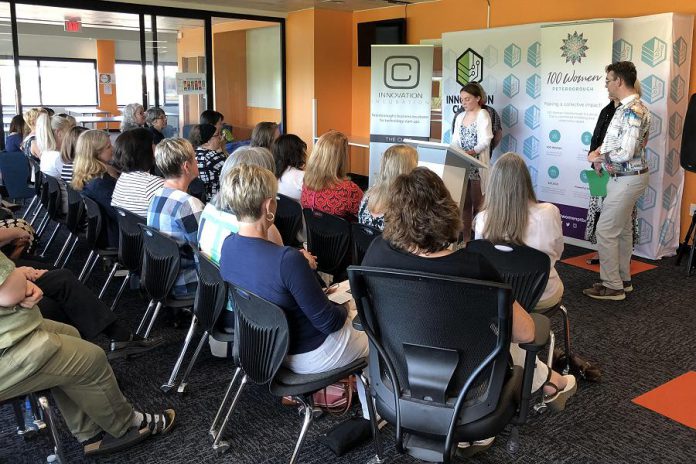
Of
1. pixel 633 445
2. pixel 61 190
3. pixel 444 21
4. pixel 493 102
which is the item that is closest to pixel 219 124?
pixel 61 190

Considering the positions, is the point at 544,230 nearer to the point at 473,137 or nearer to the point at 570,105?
the point at 473,137

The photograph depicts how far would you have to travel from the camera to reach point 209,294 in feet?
9.01

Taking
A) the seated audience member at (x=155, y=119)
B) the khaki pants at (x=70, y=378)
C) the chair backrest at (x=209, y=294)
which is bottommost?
the khaki pants at (x=70, y=378)

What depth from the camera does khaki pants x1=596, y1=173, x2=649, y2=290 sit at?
4555mm

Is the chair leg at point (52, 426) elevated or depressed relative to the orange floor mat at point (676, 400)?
elevated

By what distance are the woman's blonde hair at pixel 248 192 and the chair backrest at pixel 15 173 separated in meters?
5.77

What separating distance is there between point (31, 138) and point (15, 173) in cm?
75

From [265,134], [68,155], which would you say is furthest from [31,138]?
[265,134]

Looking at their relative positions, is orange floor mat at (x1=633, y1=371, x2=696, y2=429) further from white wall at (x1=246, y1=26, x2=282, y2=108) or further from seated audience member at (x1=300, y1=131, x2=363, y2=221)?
white wall at (x1=246, y1=26, x2=282, y2=108)

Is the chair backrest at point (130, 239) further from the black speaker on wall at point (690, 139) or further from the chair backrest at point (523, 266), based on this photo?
the black speaker on wall at point (690, 139)

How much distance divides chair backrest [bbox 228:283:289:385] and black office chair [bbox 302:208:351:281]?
1405 millimetres

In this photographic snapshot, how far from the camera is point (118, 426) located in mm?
2596

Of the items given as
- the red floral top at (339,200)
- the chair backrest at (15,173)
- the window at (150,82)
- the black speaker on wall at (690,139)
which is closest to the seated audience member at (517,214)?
the red floral top at (339,200)

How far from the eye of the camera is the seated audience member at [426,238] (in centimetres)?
181
